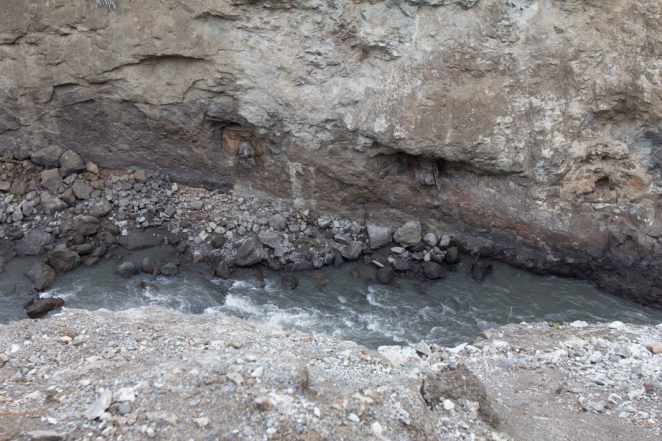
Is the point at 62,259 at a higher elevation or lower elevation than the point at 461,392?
lower

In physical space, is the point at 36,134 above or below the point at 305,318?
above

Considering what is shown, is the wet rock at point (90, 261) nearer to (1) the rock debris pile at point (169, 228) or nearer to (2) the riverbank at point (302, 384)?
(1) the rock debris pile at point (169, 228)

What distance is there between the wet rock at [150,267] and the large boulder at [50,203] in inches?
99.3

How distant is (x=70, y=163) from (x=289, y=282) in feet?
18.9

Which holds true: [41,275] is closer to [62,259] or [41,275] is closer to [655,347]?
[62,259]

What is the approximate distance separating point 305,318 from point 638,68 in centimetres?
722

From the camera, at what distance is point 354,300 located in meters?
8.90

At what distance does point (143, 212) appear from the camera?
10.2m

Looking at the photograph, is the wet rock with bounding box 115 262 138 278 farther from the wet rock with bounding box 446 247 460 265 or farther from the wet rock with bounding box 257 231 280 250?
the wet rock with bounding box 446 247 460 265

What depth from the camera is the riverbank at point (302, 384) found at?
13.0 ft

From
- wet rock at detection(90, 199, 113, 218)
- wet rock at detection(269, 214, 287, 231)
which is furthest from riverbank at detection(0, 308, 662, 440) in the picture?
wet rock at detection(90, 199, 113, 218)

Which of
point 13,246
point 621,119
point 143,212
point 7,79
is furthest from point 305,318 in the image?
point 7,79

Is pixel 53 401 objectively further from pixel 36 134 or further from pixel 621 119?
pixel 621 119

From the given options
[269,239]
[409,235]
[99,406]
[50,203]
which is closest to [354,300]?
[409,235]
